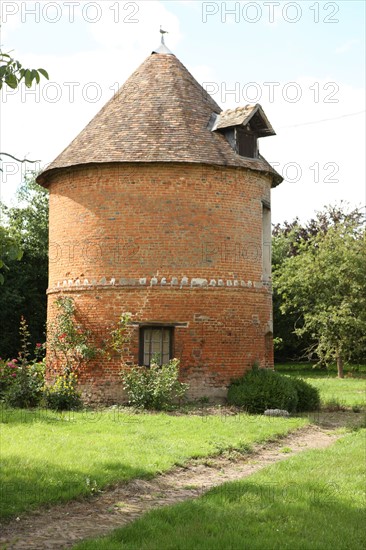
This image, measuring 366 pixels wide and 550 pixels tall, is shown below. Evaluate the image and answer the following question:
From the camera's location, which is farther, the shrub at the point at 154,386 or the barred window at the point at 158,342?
the barred window at the point at 158,342

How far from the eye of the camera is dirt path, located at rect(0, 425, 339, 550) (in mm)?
7488

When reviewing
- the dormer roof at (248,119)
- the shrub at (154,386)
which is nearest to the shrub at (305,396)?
the shrub at (154,386)

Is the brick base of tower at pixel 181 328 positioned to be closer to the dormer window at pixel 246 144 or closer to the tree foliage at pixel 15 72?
the dormer window at pixel 246 144

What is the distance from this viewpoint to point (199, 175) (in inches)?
730

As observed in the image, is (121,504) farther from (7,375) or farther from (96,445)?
(7,375)

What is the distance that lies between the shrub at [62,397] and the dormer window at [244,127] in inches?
327

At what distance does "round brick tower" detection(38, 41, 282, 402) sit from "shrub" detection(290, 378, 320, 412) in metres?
1.25

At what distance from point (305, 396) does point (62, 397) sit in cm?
712

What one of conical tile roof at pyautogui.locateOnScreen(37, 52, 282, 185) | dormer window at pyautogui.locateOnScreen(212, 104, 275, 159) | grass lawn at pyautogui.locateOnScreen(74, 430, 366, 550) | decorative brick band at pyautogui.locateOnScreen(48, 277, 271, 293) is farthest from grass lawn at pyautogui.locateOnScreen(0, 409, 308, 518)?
dormer window at pyautogui.locateOnScreen(212, 104, 275, 159)

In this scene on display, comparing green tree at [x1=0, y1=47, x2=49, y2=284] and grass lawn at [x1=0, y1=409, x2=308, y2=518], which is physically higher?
green tree at [x1=0, y1=47, x2=49, y2=284]

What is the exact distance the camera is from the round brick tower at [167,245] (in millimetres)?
18141

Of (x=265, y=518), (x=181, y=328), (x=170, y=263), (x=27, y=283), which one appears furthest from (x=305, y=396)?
(x=27, y=283)

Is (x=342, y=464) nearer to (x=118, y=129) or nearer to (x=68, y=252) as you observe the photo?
(x=68, y=252)

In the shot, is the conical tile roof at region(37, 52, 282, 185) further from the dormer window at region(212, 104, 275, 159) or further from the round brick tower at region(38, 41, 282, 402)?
the dormer window at region(212, 104, 275, 159)
